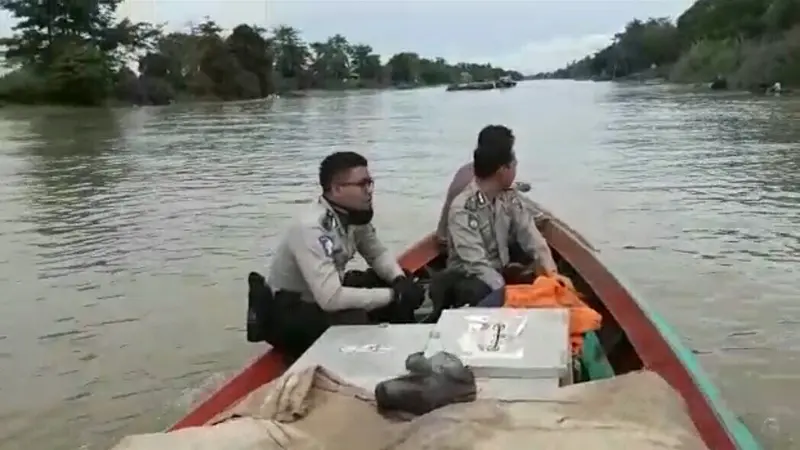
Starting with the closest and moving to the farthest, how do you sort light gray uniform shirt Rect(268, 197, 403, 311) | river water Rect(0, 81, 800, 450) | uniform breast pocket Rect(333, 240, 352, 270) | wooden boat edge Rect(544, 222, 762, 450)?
1. wooden boat edge Rect(544, 222, 762, 450)
2. light gray uniform shirt Rect(268, 197, 403, 311)
3. uniform breast pocket Rect(333, 240, 352, 270)
4. river water Rect(0, 81, 800, 450)

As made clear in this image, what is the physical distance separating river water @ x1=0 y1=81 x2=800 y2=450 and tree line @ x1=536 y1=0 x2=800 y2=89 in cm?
2056

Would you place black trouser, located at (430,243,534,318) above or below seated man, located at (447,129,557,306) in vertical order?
below

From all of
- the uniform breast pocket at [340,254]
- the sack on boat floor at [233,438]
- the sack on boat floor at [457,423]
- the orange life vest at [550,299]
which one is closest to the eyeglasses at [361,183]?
the uniform breast pocket at [340,254]

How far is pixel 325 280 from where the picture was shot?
3.87 m

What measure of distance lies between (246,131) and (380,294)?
21.3 m

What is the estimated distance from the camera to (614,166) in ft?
49.9

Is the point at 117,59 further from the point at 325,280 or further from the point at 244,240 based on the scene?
the point at 325,280

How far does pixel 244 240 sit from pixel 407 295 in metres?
6.29

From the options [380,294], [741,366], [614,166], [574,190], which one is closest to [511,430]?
[380,294]

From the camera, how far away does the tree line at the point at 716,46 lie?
137 feet

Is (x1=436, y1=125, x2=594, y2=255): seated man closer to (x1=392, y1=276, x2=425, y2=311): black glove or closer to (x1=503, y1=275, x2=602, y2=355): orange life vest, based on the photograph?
(x1=503, y1=275, x2=602, y2=355): orange life vest

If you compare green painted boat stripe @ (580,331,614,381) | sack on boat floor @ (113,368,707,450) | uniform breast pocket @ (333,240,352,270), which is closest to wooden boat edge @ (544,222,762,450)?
green painted boat stripe @ (580,331,614,381)

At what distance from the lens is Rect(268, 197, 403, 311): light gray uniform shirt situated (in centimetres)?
387

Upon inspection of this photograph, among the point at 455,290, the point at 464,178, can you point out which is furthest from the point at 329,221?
the point at 464,178
